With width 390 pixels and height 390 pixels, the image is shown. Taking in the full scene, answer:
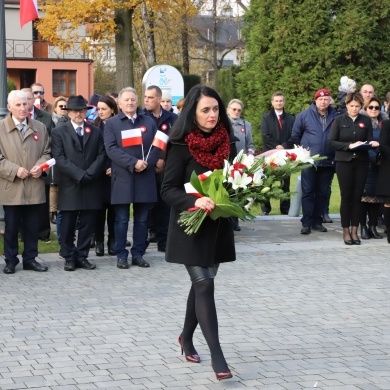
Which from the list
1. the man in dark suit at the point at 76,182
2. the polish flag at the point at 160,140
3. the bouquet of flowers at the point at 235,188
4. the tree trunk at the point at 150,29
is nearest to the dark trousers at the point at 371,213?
the polish flag at the point at 160,140

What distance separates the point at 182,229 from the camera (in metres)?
6.81

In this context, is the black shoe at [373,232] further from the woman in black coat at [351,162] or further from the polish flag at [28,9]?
the polish flag at [28,9]

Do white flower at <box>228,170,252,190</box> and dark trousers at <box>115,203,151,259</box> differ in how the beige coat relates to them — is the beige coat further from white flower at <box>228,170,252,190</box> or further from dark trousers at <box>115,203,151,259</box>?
Answer: white flower at <box>228,170,252,190</box>

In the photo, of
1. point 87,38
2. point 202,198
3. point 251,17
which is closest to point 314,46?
point 251,17

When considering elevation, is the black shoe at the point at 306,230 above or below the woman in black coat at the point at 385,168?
below

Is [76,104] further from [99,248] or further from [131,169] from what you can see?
[99,248]

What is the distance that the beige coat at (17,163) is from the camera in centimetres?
1098

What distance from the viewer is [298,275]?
10938mm

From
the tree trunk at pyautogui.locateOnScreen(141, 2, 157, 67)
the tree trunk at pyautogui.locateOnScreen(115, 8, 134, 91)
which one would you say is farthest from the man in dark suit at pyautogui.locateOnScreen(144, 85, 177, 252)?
the tree trunk at pyautogui.locateOnScreen(141, 2, 157, 67)

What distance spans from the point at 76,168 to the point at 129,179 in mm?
642

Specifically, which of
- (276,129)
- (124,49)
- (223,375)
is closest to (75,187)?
(223,375)

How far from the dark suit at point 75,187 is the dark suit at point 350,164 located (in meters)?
3.65

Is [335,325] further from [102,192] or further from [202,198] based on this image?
[102,192]

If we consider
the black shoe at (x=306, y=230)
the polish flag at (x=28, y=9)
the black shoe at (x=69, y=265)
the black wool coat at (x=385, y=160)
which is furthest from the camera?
the polish flag at (x=28, y=9)
